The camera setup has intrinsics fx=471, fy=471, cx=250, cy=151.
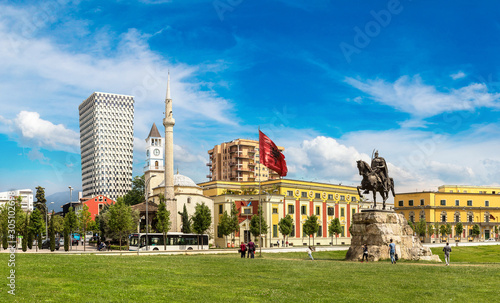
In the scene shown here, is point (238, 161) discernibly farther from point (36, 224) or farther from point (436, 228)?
point (36, 224)

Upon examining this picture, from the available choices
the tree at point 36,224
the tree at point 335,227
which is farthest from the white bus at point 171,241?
the tree at point 335,227

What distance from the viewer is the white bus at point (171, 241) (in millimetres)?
65562

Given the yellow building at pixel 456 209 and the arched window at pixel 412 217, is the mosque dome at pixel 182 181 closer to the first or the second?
the yellow building at pixel 456 209

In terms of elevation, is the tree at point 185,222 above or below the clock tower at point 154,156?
below

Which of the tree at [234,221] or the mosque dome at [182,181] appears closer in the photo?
the tree at [234,221]

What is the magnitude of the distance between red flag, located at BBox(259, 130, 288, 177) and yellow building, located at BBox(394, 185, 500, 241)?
8382cm

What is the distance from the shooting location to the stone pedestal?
35.8 meters

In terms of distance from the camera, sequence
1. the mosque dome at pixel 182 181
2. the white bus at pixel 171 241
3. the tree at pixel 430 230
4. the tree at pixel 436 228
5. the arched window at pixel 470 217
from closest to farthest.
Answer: the white bus at pixel 171 241 → the mosque dome at pixel 182 181 → the tree at pixel 430 230 → the tree at pixel 436 228 → the arched window at pixel 470 217

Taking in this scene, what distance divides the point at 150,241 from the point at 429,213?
266ft

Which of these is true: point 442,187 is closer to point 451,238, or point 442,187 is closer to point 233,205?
point 451,238

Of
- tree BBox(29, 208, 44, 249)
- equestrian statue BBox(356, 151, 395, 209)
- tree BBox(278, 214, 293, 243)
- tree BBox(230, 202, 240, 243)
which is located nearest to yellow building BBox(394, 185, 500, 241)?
tree BBox(278, 214, 293, 243)

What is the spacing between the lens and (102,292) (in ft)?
54.5

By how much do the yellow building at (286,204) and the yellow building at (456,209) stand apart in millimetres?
25777

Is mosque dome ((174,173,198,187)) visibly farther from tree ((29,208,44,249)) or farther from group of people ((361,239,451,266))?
group of people ((361,239,451,266))
